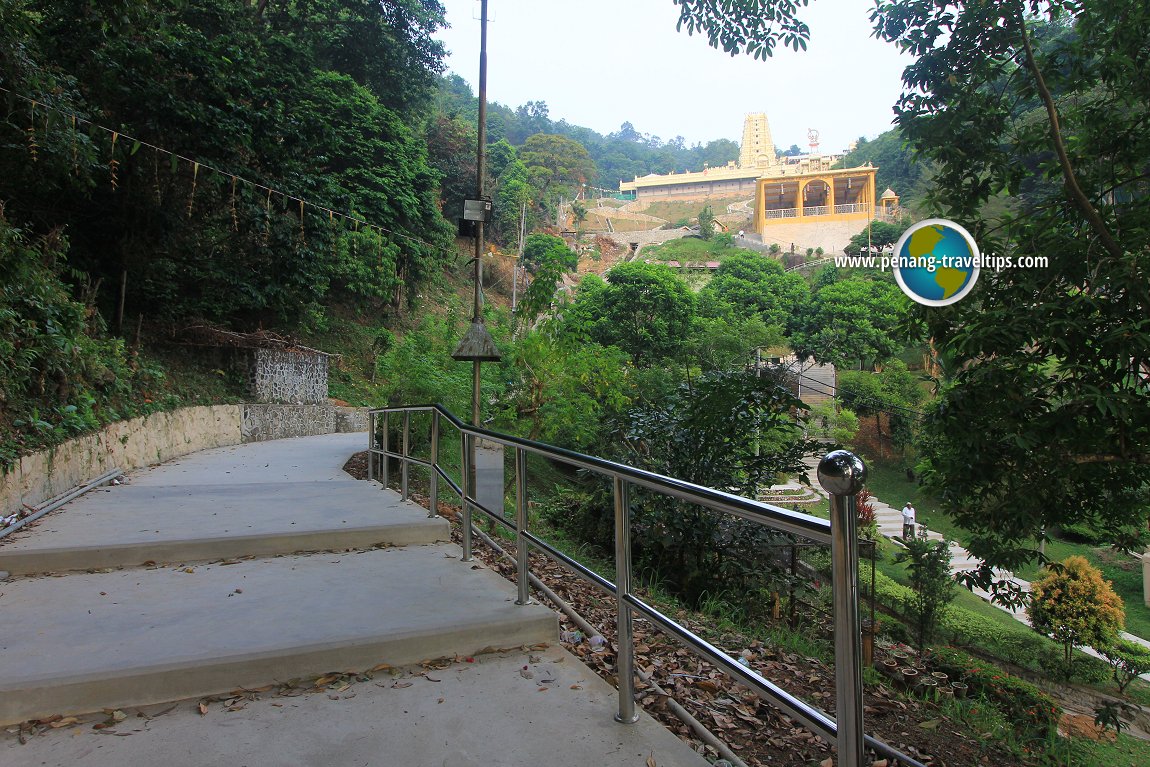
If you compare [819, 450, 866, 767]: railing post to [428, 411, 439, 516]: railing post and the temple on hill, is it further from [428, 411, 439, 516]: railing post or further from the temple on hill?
the temple on hill

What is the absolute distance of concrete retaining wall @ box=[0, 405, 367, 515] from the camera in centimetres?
541

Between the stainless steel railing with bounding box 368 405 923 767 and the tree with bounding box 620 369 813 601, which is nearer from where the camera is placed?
the stainless steel railing with bounding box 368 405 923 767

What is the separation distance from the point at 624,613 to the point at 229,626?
1788mm

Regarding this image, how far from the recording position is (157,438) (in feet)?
32.3

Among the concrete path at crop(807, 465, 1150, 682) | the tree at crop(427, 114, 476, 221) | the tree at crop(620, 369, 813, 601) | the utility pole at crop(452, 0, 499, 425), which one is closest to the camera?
the tree at crop(620, 369, 813, 601)

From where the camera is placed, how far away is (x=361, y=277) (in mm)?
20766

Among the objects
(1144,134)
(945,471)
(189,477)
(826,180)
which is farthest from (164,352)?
(826,180)

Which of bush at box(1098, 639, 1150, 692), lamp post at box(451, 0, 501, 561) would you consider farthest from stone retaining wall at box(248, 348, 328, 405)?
bush at box(1098, 639, 1150, 692)

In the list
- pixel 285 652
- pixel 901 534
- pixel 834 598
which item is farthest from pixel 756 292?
pixel 834 598

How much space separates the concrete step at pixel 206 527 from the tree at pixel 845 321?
32757mm

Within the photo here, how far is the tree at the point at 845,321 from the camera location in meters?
34.5

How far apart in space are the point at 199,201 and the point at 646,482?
12648 millimetres

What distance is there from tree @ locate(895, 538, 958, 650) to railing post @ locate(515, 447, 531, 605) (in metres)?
8.38

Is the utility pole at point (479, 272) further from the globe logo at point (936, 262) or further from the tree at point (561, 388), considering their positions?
the globe logo at point (936, 262)
